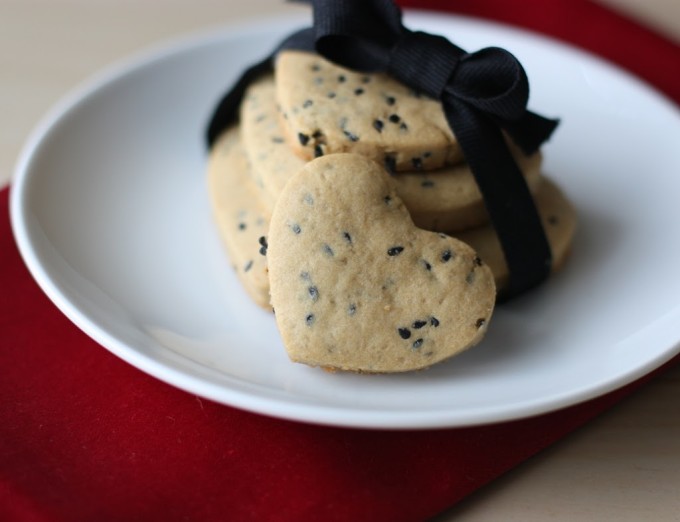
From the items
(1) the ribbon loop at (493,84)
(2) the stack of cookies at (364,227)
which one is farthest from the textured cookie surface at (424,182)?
(1) the ribbon loop at (493,84)

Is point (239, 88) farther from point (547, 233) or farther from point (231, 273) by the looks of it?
point (547, 233)

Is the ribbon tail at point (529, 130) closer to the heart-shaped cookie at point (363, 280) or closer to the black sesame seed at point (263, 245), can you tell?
the heart-shaped cookie at point (363, 280)

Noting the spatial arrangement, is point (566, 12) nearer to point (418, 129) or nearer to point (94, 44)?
point (418, 129)

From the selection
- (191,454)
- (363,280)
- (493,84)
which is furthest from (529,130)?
(191,454)

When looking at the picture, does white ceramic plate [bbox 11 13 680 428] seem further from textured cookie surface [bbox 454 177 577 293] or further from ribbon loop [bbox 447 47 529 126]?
ribbon loop [bbox 447 47 529 126]

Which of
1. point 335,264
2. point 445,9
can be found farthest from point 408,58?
point 445,9

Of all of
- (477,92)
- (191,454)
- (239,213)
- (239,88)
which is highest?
(477,92)
